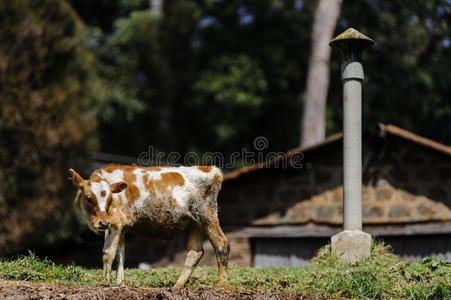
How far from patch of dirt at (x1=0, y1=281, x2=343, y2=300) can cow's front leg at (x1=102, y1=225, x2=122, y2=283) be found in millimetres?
767

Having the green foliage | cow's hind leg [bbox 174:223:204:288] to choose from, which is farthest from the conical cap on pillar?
the green foliage

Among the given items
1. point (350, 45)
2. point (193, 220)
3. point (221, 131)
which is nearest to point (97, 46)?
point (221, 131)

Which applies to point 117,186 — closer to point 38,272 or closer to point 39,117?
point 38,272

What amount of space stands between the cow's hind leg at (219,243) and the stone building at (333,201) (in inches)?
313

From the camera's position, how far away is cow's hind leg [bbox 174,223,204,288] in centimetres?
1113

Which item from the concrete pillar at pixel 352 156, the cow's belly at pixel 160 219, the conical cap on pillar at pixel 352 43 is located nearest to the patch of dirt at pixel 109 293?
the cow's belly at pixel 160 219

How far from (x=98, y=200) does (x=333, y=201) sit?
950cm

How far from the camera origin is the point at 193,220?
1126 centimetres

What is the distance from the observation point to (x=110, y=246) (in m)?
11.0

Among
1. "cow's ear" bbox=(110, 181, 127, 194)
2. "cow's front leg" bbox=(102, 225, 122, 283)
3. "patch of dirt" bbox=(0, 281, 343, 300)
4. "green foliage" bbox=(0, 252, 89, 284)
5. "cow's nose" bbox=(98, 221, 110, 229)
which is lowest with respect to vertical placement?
"patch of dirt" bbox=(0, 281, 343, 300)

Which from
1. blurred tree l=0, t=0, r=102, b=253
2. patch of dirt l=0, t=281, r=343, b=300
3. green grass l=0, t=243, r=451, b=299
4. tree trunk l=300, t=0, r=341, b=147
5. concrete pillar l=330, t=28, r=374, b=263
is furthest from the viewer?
blurred tree l=0, t=0, r=102, b=253

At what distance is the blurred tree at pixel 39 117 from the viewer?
2609 cm

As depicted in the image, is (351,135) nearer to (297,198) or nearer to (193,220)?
(193,220)

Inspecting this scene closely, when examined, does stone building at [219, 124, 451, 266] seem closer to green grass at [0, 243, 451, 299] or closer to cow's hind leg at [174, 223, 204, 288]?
green grass at [0, 243, 451, 299]
